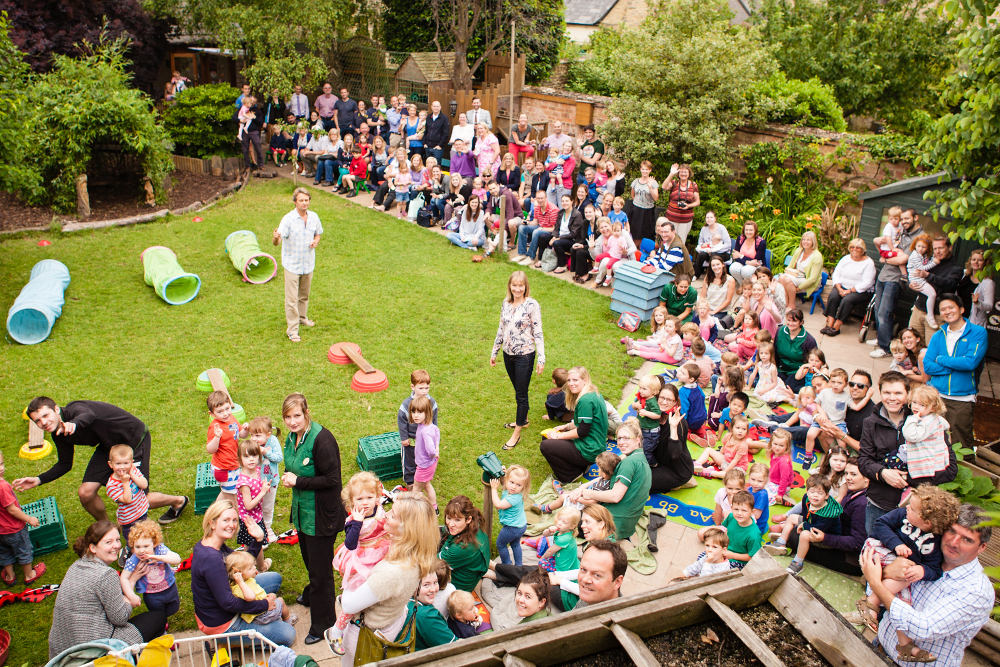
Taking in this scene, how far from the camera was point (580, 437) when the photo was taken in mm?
7535

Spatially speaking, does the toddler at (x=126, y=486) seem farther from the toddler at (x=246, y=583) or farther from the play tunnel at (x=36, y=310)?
the play tunnel at (x=36, y=310)

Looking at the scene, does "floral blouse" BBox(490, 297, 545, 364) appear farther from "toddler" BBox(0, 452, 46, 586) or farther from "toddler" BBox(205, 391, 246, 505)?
"toddler" BBox(0, 452, 46, 586)

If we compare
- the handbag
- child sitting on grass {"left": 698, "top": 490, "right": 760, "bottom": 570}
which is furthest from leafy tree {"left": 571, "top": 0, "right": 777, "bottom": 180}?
the handbag

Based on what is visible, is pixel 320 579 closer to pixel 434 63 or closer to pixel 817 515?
pixel 817 515

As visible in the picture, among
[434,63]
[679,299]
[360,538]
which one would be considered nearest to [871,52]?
[679,299]

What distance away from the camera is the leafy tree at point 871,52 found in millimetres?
17047

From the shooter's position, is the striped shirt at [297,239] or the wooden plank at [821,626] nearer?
the wooden plank at [821,626]

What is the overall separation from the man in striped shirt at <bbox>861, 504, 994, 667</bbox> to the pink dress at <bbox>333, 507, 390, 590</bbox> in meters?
3.14

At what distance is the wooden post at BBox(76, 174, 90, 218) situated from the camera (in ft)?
47.0

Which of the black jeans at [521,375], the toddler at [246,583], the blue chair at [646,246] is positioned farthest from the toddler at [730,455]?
the blue chair at [646,246]

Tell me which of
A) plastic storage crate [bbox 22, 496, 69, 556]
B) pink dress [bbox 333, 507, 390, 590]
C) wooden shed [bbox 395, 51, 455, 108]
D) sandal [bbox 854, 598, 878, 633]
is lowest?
plastic storage crate [bbox 22, 496, 69, 556]

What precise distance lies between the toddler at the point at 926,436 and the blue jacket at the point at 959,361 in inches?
90.4

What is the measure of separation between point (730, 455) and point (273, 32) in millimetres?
15113

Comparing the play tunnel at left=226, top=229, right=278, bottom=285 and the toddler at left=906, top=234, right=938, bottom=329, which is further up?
the toddler at left=906, top=234, right=938, bottom=329
